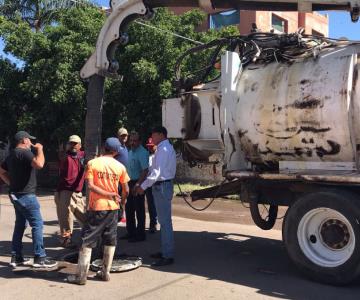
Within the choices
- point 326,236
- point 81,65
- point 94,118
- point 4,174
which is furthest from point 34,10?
point 326,236

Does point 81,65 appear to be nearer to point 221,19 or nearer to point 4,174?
point 4,174

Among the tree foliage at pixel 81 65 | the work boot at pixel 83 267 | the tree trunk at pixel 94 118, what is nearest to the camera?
the work boot at pixel 83 267

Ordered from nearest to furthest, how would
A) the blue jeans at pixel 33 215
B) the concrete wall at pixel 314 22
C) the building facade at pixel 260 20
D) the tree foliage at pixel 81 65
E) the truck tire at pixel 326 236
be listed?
1. the truck tire at pixel 326 236
2. the blue jeans at pixel 33 215
3. the tree foliage at pixel 81 65
4. the building facade at pixel 260 20
5. the concrete wall at pixel 314 22

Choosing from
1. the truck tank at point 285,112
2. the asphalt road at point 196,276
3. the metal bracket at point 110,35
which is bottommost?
the asphalt road at point 196,276

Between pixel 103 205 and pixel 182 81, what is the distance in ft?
9.34

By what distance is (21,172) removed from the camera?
264 inches

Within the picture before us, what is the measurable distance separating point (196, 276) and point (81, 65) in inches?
487

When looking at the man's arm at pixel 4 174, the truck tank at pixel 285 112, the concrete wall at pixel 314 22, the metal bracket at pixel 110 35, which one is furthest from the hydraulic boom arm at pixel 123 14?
the concrete wall at pixel 314 22

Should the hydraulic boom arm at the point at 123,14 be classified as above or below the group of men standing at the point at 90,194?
above

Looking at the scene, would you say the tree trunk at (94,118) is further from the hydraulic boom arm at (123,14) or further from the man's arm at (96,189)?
the man's arm at (96,189)

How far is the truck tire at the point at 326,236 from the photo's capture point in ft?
19.3

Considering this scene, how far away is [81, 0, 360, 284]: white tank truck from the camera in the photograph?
6094mm

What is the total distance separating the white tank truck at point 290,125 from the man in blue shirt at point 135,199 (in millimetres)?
1286

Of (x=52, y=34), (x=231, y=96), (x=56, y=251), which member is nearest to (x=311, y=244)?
(x=231, y=96)
